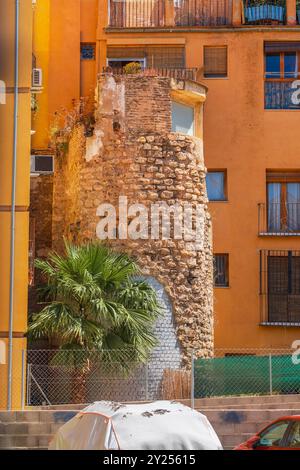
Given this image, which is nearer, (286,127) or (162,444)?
(162,444)

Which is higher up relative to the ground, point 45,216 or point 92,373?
point 45,216

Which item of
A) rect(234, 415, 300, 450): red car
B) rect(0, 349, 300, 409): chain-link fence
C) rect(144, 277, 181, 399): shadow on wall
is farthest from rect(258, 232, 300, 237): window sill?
rect(234, 415, 300, 450): red car

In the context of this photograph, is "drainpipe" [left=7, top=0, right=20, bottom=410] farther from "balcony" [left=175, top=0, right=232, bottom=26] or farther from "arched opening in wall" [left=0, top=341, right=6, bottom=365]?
"balcony" [left=175, top=0, right=232, bottom=26]

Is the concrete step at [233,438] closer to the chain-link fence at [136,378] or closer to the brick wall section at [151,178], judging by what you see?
the chain-link fence at [136,378]

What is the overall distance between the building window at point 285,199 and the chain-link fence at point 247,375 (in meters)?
8.61

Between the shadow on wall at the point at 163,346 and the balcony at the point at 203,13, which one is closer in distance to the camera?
the shadow on wall at the point at 163,346

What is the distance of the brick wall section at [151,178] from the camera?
2455 cm

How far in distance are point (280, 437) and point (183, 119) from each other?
40.4 feet

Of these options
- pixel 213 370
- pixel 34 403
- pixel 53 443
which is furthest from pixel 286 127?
pixel 53 443

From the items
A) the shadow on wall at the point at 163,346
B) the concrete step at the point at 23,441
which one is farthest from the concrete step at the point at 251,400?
the concrete step at the point at 23,441

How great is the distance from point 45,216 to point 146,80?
6153 mm

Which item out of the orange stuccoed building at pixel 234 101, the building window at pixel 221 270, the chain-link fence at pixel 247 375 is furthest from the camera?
the building window at pixel 221 270

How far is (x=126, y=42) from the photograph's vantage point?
31203mm
